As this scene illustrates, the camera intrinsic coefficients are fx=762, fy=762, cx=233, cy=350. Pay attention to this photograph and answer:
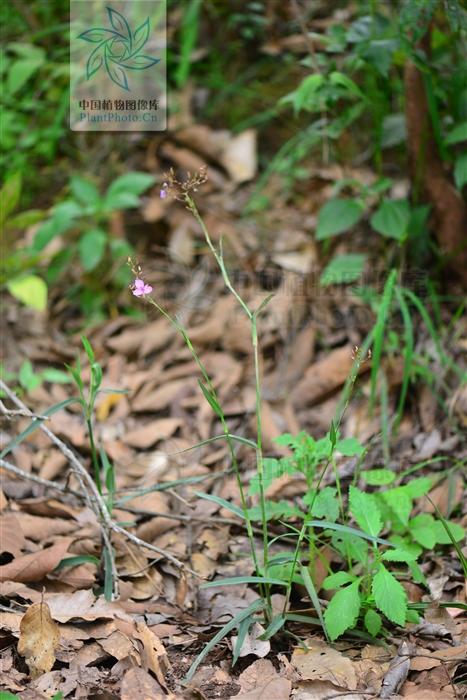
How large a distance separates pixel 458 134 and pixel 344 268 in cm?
64

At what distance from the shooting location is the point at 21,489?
221 centimetres

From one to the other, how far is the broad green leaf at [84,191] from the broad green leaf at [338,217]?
3.21 ft

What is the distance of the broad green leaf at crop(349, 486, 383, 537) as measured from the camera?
5.20 ft

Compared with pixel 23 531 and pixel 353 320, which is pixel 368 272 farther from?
pixel 23 531

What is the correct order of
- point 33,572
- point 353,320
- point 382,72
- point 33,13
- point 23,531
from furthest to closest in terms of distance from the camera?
1. point 33,13
2. point 353,320
3. point 382,72
4. point 23,531
5. point 33,572

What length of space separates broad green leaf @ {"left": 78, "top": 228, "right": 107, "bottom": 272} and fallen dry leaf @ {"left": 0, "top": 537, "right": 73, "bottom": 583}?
148 cm

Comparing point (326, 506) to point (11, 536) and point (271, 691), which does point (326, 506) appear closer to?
point (271, 691)

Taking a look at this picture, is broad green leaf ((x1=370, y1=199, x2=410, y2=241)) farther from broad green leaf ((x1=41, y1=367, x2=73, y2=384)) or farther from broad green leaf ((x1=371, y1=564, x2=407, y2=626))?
broad green leaf ((x1=371, y1=564, x2=407, y2=626))

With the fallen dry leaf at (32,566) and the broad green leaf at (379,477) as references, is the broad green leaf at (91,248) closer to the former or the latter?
the fallen dry leaf at (32,566)

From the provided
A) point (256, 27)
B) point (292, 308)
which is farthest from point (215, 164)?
point (292, 308)

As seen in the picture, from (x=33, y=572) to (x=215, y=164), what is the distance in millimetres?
2397

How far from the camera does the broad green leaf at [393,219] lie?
260 cm

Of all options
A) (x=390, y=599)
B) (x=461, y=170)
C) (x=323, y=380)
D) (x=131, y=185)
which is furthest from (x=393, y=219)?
(x=390, y=599)

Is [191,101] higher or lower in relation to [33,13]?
lower
